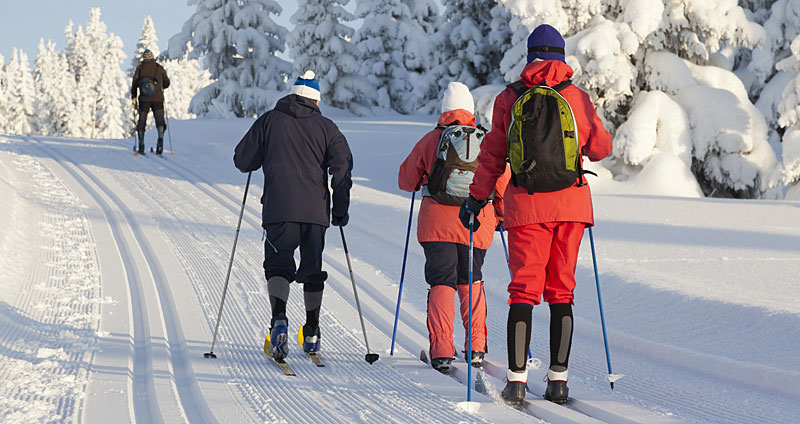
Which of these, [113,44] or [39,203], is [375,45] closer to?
[39,203]

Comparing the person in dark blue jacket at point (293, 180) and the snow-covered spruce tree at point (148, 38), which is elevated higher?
the snow-covered spruce tree at point (148, 38)

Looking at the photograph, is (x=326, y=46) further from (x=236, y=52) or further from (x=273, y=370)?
(x=273, y=370)

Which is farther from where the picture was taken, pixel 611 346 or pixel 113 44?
pixel 113 44

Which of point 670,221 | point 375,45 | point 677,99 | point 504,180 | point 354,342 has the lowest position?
point 354,342

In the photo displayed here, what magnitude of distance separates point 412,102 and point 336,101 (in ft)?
21.5

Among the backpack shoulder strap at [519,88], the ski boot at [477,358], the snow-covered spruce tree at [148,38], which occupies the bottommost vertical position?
the ski boot at [477,358]

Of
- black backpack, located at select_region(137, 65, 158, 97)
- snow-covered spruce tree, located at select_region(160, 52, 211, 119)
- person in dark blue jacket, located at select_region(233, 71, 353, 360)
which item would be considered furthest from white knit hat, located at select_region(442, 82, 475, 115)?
snow-covered spruce tree, located at select_region(160, 52, 211, 119)

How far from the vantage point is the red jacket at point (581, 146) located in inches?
148

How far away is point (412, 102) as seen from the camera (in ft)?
118

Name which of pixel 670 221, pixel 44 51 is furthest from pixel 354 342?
pixel 44 51

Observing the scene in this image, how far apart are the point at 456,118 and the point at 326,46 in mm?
25444

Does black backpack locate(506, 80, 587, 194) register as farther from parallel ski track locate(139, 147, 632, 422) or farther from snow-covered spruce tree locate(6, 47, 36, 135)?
snow-covered spruce tree locate(6, 47, 36, 135)

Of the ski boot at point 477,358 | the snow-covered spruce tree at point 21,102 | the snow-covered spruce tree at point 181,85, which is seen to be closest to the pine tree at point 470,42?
the ski boot at point 477,358

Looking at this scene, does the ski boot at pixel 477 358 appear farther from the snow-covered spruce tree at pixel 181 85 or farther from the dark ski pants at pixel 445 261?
the snow-covered spruce tree at pixel 181 85
